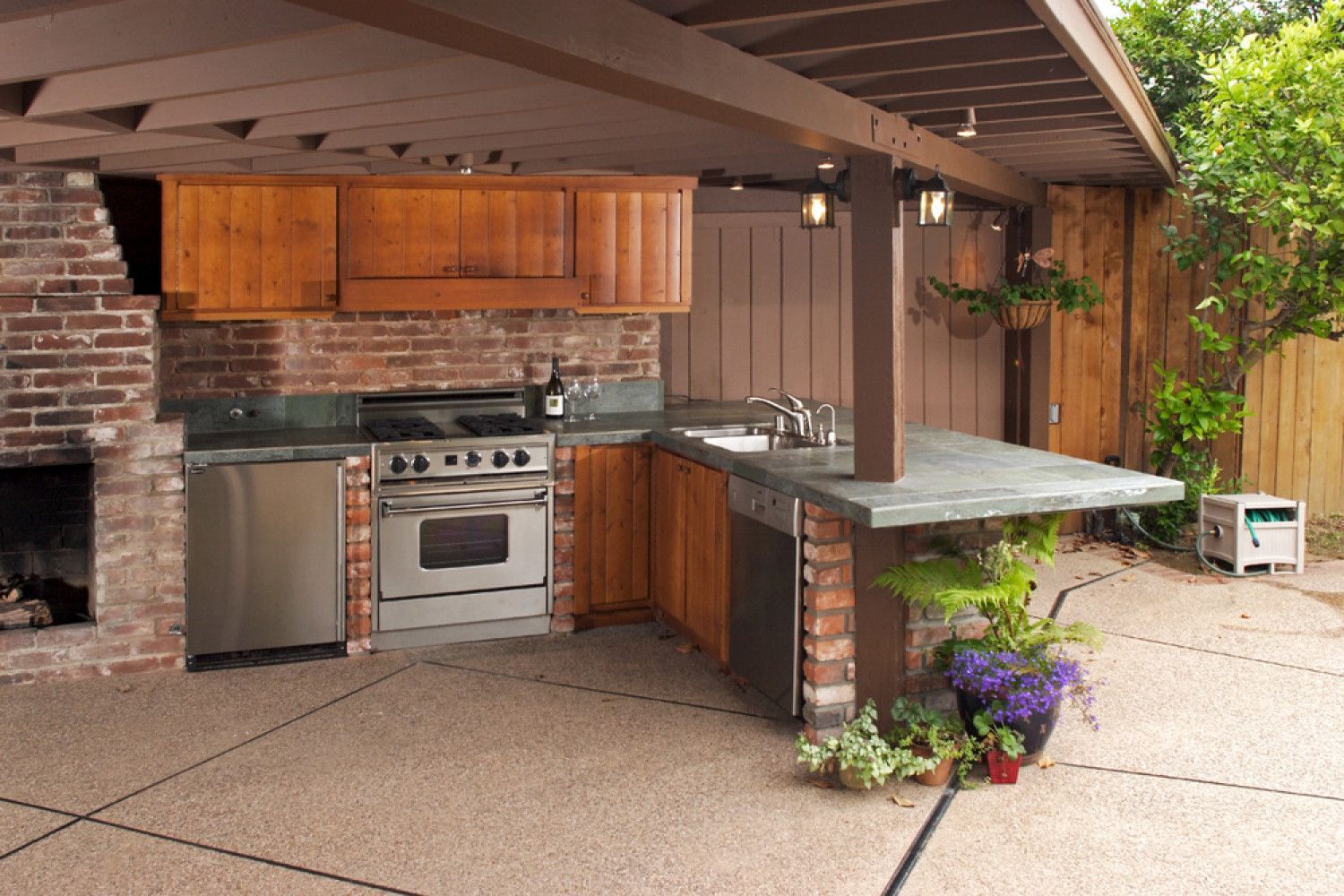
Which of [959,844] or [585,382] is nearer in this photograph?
[959,844]

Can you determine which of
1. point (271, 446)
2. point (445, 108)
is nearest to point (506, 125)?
point (445, 108)

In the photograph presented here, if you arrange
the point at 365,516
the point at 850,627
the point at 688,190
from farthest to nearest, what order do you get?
the point at 688,190 → the point at 365,516 → the point at 850,627

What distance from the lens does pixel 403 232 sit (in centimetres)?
582

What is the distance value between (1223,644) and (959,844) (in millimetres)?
2532

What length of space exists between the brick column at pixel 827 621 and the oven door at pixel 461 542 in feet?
5.63

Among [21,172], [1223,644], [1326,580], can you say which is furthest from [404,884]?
[1326,580]

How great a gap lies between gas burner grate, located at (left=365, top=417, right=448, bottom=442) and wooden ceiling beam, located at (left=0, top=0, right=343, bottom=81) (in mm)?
2587

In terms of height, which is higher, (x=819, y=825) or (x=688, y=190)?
(x=688, y=190)

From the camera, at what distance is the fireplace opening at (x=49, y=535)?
5375 millimetres

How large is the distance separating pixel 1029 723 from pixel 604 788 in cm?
139

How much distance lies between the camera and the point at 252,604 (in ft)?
17.4

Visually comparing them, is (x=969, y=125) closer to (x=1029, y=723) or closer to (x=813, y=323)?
(x=1029, y=723)

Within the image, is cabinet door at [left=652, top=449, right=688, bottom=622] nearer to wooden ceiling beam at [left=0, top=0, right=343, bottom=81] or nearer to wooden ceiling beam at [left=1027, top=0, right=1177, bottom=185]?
wooden ceiling beam at [left=1027, top=0, right=1177, bottom=185]

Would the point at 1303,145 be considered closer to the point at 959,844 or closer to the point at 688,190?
the point at 688,190
